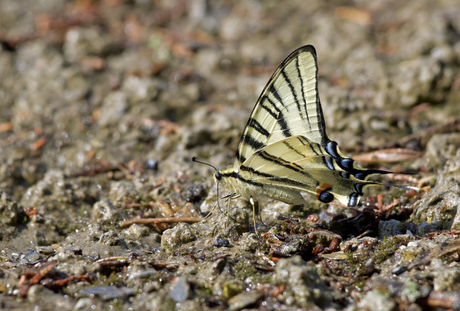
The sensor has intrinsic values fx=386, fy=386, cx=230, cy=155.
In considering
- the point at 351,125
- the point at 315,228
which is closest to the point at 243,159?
the point at 315,228

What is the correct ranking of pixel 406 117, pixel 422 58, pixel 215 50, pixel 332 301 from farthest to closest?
pixel 215 50 → pixel 422 58 → pixel 406 117 → pixel 332 301

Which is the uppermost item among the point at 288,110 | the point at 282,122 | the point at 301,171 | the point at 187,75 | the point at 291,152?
the point at 187,75

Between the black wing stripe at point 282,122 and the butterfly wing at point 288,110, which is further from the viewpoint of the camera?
the black wing stripe at point 282,122

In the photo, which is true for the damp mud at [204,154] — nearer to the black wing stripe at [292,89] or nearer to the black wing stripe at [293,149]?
the black wing stripe at [293,149]

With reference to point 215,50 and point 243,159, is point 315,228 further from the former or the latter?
point 215,50

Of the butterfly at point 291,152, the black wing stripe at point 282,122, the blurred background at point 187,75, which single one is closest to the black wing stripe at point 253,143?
the butterfly at point 291,152

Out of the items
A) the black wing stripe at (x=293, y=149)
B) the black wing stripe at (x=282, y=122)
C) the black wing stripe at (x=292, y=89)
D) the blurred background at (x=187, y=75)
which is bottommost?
the black wing stripe at (x=293, y=149)

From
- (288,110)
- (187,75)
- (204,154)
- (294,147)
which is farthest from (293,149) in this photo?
(187,75)

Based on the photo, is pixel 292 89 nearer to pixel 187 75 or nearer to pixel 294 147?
pixel 294 147

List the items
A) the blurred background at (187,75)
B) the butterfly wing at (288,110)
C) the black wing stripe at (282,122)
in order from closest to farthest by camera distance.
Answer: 1. the butterfly wing at (288,110)
2. the black wing stripe at (282,122)
3. the blurred background at (187,75)
